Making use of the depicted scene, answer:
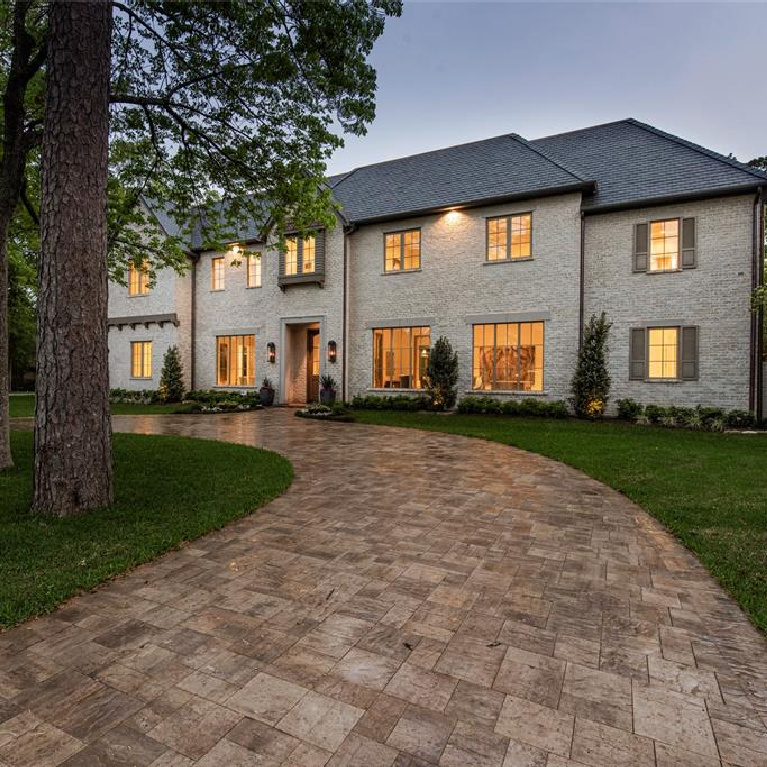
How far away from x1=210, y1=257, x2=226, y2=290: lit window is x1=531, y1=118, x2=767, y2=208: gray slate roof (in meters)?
13.3

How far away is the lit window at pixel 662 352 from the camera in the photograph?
1224 centimetres

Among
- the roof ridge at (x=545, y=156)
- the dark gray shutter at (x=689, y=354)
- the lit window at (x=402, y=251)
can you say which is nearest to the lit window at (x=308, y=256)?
the lit window at (x=402, y=251)

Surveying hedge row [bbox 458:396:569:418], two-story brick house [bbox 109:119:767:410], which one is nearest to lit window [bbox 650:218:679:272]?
two-story brick house [bbox 109:119:767:410]

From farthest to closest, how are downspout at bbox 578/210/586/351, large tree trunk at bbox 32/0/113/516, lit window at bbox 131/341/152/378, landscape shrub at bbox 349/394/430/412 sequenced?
1. lit window at bbox 131/341/152/378
2. landscape shrub at bbox 349/394/430/412
3. downspout at bbox 578/210/586/351
4. large tree trunk at bbox 32/0/113/516

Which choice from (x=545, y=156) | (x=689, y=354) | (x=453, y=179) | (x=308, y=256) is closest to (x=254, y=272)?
(x=308, y=256)

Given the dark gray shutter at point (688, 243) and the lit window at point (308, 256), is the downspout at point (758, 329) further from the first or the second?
the lit window at point (308, 256)

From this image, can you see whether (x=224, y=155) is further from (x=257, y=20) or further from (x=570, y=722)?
(x=570, y=722)

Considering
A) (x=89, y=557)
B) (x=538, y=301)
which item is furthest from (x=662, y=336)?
(x=89, y=557)

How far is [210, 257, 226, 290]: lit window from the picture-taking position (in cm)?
1884

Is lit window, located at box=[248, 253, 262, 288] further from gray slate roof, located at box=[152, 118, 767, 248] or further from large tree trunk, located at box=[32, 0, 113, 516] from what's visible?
large tree trunk, located at box=[32, 0, 113, 516]

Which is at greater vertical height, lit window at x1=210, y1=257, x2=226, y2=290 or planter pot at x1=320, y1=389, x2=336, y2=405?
lit window at x1=210, y1=257, x2=226, y2=290

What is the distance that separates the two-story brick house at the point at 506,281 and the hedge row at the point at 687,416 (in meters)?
0.36

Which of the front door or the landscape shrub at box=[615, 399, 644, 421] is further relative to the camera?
the front door

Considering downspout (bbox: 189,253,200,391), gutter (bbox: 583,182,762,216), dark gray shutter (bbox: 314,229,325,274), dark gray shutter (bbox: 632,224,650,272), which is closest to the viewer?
gutter (bbox: 583,182,762,216)
